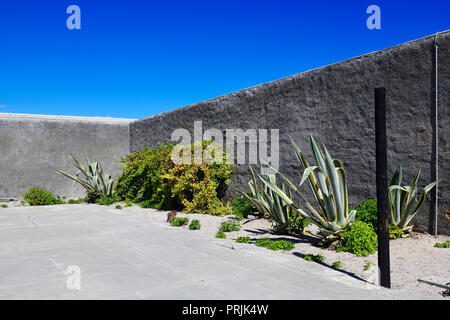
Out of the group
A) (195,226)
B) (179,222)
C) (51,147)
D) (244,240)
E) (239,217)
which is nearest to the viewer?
(244,240)

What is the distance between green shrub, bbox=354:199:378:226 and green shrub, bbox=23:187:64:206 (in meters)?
9.71

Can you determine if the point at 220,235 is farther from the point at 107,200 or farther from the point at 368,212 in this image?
the point at 107,200

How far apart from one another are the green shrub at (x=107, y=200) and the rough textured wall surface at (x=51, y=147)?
249 centimetres

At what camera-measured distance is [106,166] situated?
13.8m

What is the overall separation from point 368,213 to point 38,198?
10.0 meters

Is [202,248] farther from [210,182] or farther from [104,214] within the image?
[104,214]

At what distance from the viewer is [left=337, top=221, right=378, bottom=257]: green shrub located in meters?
4.56

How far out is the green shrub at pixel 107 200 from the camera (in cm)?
1096

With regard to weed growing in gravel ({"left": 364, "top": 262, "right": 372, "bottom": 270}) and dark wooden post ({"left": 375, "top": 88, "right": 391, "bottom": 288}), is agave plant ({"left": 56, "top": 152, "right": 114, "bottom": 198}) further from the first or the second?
dark wooden post ({"left": 375, "top": 88, "right": 391, "bottom": 288})

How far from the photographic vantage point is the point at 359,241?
4.61 metres

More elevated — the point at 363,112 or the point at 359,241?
the point at 363,112

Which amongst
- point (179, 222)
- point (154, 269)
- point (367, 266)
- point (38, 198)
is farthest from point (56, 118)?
point (367, 266)

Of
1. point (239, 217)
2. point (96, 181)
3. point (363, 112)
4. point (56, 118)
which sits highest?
point (56, 118)

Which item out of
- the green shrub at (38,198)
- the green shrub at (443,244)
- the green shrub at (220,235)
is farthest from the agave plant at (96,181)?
the green shrub at (443,244)
